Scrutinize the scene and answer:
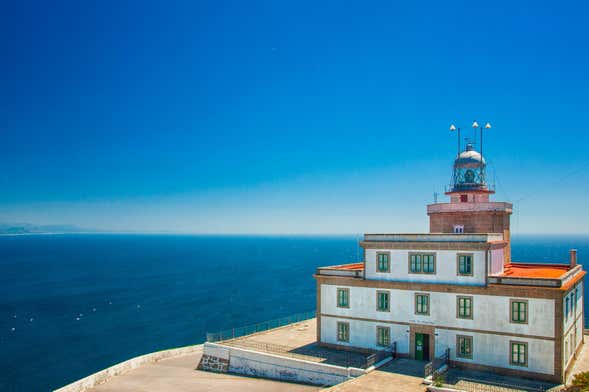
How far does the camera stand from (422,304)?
32250 mm

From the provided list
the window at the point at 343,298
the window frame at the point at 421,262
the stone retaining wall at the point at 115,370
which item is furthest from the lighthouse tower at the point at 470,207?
the stone retaining wall at the point at 115,370

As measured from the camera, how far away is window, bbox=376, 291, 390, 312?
33.6 metres

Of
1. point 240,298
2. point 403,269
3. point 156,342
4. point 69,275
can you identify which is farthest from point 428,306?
point 69,275

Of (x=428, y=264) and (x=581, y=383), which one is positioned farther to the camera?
(x=428, y=264)

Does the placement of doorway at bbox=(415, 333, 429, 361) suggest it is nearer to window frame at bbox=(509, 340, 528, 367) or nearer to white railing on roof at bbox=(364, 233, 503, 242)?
window frame at bbox=(509, 340, 528, 367)

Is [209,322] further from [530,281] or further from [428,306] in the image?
[530,281]

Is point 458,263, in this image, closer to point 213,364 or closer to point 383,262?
point 383,262

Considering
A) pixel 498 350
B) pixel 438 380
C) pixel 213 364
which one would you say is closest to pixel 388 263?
pixel 498 350

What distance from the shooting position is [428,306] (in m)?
32.0

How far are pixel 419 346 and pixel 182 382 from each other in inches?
644

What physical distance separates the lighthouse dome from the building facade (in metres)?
3.89

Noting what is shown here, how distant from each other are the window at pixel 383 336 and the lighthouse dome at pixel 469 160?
15.3 meters

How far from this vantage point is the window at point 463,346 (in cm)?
3047

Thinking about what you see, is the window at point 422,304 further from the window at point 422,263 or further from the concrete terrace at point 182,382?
the concrete terrace at point 182,382
